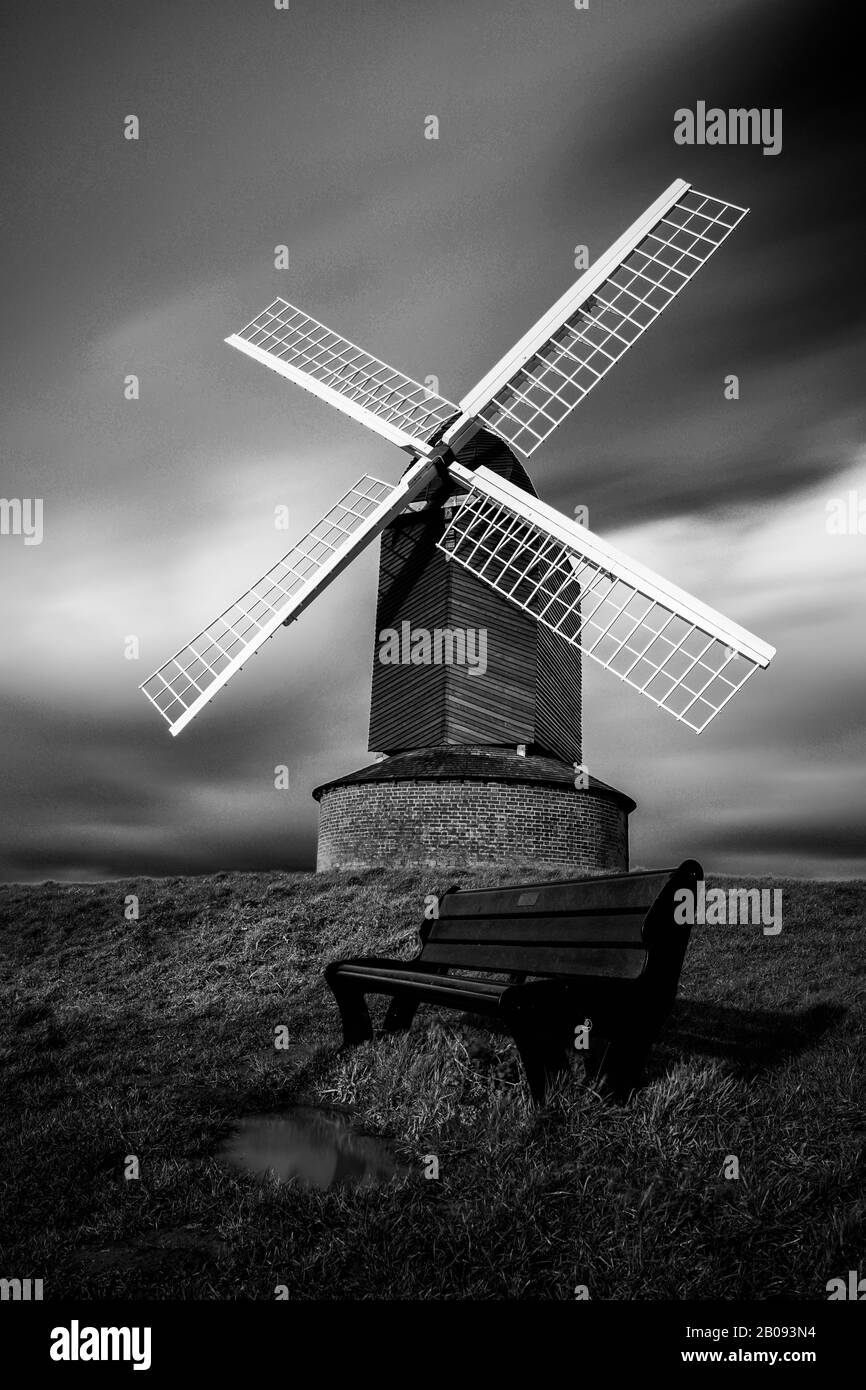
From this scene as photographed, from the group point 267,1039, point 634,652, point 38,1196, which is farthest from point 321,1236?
point 634,652

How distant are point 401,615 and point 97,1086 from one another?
518 inches

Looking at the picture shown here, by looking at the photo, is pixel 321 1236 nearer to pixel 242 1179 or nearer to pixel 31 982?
pixel 242 1179

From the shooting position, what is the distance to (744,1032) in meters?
5.40

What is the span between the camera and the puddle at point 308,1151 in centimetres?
355

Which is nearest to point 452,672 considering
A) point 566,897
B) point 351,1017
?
point 351,1017

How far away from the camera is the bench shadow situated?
15.8 ft

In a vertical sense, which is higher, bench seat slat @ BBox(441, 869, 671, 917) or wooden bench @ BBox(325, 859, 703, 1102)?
bench seat slat @ BBox(441, 869, 671, 917)

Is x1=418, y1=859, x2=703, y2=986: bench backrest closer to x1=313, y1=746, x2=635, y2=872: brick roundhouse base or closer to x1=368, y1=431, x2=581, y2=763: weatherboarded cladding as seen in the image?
x1=313, y1=746, x2=635, y2=872: brick roundhouse base

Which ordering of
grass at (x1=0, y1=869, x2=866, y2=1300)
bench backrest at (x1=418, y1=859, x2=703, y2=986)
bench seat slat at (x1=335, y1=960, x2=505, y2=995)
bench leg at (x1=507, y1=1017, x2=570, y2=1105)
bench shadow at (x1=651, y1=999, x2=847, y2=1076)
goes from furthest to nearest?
bench shadow at (x1=651, y1=999, x2=847, y2=1076) → bench seat slat at (x1=335, y1=960, x2=505, y2=995) → bench backrest at (x1=418, y1=859, x2=703, y2=986) → bench leg at (x1=507, y1=1017, x2=570, y2=1105) → grass at (x1=0, y1=869, x2=866, y2=1300)

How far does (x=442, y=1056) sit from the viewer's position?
4785mm

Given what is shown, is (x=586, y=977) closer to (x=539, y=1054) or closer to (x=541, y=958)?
(x=539, y=1054)

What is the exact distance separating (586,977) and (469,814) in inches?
435

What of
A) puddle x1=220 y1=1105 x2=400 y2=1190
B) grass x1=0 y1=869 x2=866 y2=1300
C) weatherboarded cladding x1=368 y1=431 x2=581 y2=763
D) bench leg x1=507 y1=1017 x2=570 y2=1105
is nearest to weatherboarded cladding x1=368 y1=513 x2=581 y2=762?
weatherboarded cladding x1=368 y1=431 x2=581 y2=763
